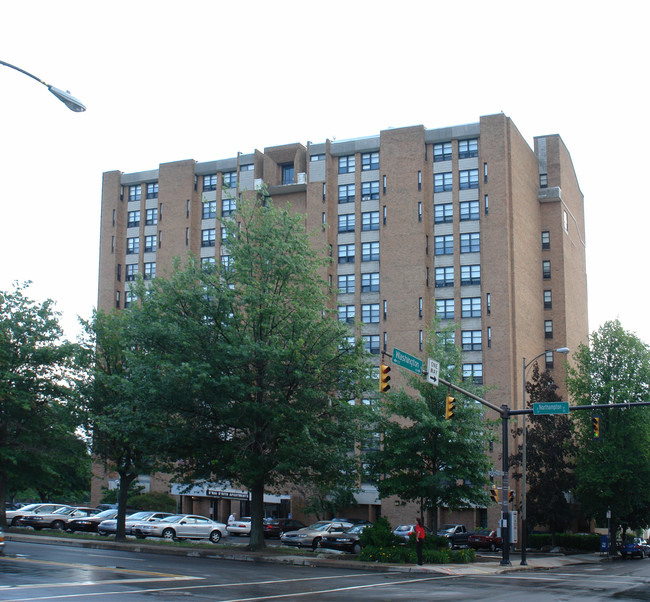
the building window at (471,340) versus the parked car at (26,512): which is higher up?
the building window at (471,340)

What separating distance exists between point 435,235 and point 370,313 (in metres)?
8.73

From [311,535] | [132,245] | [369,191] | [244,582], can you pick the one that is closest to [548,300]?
[369,191]

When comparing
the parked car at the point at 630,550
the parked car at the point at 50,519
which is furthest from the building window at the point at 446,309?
the parked car at the point at 50,519

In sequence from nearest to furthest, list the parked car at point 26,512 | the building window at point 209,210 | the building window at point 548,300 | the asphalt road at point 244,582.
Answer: the asphalt road at point 244,582
the parked car at point 26,512
the building window at point 548,300
the building window at point 209,210

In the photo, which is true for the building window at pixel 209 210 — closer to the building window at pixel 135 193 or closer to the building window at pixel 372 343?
the building window at pixel 135 193

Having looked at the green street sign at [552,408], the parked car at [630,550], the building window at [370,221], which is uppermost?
the building window at [370,221]

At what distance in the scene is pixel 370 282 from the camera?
66.8m

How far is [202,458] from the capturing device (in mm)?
32562

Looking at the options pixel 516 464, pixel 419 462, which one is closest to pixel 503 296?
pixel 516 464

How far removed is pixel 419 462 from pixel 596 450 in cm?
2087

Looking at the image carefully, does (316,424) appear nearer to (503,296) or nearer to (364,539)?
(364,539)

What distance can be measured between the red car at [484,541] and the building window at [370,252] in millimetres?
26441

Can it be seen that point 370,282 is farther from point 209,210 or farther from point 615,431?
point 615,431

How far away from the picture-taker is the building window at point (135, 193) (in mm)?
79312
